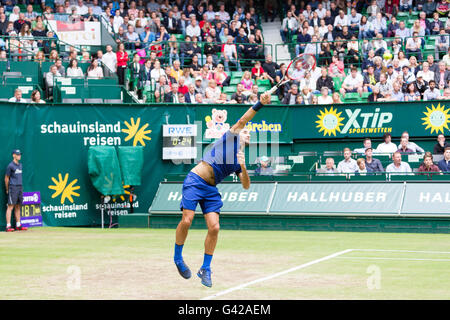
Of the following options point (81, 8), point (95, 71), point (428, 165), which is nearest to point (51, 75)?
point (95, 71)

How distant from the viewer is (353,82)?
2306cm

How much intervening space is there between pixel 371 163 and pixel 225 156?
986 centimetres

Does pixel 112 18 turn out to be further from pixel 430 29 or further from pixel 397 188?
pixel 397 188

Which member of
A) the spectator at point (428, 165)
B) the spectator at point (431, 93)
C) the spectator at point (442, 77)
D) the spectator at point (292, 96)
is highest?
the spectator at point (442, 77)

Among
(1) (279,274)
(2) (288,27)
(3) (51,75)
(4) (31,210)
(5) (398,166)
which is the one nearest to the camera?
(1) (279,274)

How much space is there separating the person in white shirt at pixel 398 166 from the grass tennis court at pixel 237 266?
7.27ft

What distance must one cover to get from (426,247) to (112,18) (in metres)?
16.6

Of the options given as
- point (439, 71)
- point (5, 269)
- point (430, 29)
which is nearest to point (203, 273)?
point (5, 269)

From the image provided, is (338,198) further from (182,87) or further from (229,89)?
(229,89)

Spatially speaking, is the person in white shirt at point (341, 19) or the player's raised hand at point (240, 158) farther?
the person in white shirt at point (341, 19)

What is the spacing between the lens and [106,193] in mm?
19516

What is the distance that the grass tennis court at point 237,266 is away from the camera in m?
8.57

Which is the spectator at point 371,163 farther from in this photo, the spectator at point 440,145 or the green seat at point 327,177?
the spectator at point 440,145

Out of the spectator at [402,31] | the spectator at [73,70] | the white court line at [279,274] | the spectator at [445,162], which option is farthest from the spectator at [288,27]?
the white court line at [279,274]
